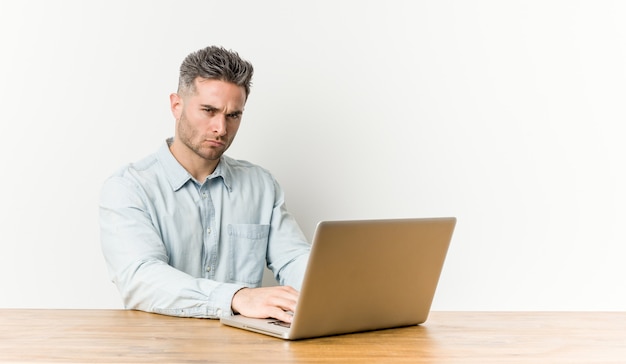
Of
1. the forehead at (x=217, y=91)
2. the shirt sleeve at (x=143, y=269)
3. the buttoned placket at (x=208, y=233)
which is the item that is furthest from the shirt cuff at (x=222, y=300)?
the forehead at (x=217, y=91)

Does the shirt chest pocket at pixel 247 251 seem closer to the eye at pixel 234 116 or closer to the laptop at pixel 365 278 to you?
the eye at pixel 234 116

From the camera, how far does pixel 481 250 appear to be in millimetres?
3592

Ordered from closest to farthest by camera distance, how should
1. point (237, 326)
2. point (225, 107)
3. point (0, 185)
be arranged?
1. point (237, 326)
2. point (225, 107)
3. point (0, 185)

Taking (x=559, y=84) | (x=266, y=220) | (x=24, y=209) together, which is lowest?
(x=24, y=209)

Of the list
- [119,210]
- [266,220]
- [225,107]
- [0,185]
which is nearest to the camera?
[119,210]

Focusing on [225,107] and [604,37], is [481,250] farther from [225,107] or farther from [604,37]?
[225,107]

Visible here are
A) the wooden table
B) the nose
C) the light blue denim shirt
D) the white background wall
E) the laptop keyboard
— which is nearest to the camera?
the wooden table

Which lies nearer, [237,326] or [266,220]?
[237,326]

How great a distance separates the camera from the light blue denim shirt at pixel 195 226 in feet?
7.89

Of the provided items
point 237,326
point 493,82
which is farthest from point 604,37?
point 237,326

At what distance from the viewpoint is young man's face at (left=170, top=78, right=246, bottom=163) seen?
2812 mm

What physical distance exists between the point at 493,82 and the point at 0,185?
211 centimetres

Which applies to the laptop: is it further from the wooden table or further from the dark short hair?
the dark short hair

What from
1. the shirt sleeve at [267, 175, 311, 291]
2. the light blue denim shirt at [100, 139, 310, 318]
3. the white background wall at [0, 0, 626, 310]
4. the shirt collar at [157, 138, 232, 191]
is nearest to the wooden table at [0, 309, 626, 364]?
the light blue denim shirt at [100, 139, 310, 318]
